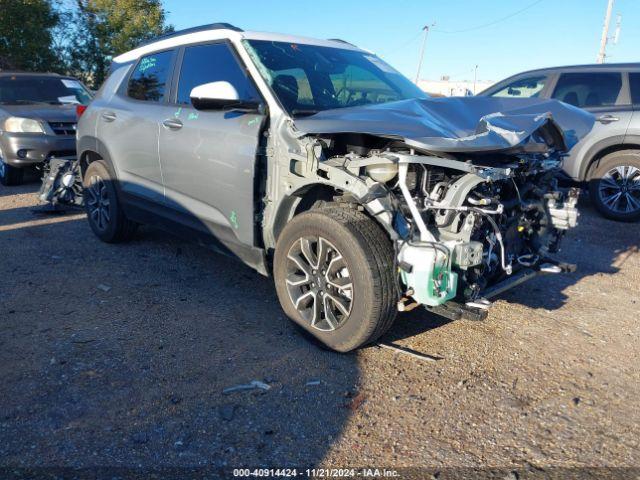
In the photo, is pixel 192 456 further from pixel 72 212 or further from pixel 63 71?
pixel 63 71

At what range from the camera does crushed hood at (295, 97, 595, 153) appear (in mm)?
2893

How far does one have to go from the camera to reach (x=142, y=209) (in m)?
4.88

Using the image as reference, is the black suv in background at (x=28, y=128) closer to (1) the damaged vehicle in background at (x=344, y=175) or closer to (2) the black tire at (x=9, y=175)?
(2) the black tire at (x=9, y=175)

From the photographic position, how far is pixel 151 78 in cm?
482

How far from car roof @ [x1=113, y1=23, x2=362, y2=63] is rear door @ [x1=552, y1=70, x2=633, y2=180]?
382cm

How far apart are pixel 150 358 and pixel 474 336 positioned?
2.12m

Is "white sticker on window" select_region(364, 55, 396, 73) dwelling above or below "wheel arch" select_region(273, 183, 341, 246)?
above

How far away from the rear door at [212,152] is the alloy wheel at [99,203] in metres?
1.31

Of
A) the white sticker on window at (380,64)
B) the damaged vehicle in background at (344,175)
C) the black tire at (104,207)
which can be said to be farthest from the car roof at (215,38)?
the black tire at (104,207)

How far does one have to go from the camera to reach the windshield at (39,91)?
9328mm

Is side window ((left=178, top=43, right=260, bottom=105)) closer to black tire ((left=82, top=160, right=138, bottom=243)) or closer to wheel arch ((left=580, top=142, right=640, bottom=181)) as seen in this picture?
black tire ((left=82, top=160, right=138, bottom=243))

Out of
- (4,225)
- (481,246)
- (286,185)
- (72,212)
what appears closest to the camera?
(481,246)

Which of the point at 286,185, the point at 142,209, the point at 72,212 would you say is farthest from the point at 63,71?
the point at 286,185

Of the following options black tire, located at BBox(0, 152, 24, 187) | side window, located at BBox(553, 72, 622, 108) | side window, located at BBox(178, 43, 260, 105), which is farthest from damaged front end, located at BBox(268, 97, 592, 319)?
black tire, located at BBox(0, 152, 24, 187)
